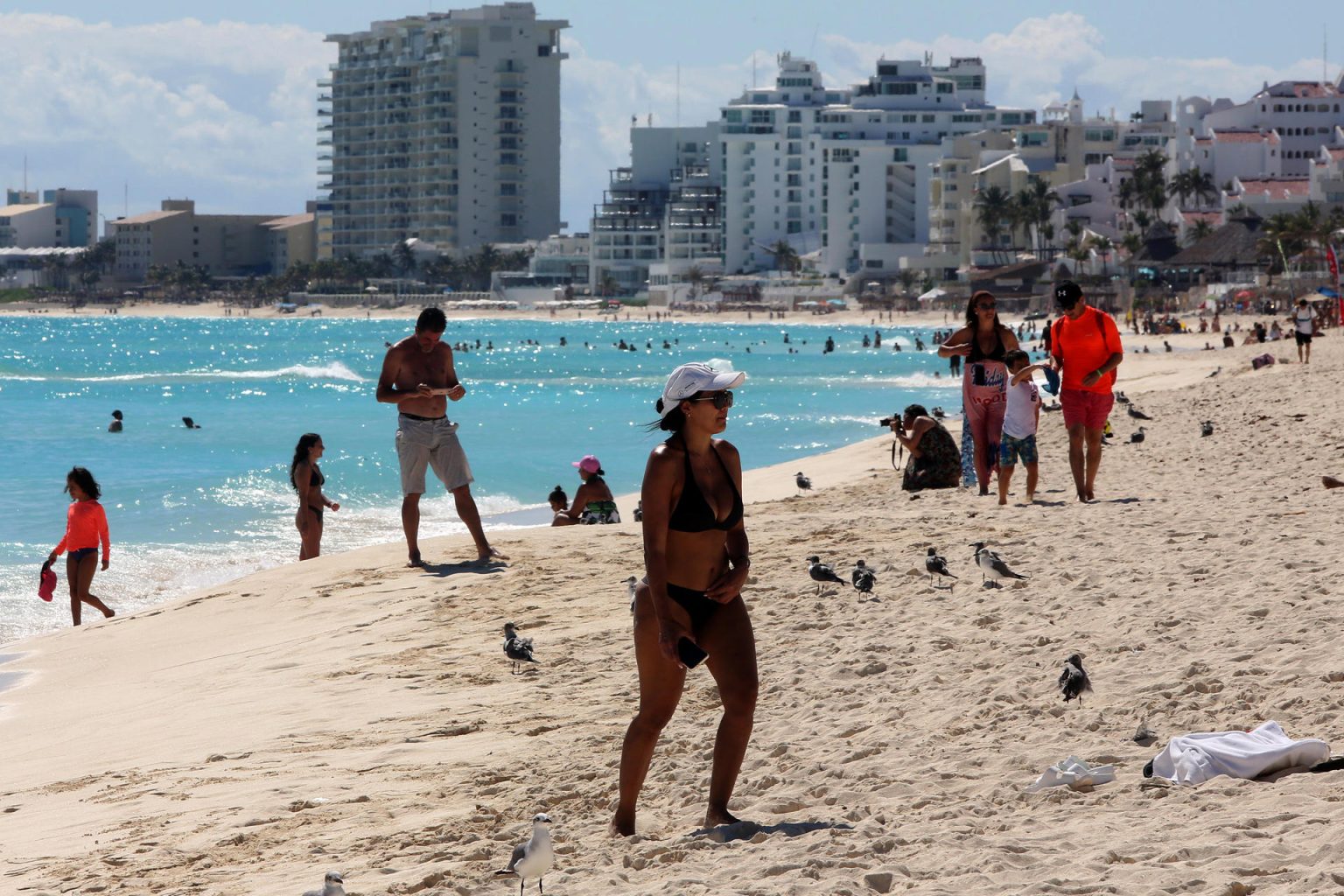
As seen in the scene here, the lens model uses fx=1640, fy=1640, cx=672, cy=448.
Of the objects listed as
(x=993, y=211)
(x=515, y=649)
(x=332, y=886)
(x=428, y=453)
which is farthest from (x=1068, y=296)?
(x=993, y=211)

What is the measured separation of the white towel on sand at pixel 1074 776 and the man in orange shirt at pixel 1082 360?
5963mm

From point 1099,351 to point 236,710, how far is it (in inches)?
246

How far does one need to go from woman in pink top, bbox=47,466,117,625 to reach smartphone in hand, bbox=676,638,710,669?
327 inches

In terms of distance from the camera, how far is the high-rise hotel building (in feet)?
621

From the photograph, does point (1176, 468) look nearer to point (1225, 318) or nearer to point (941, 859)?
point (941, 859)

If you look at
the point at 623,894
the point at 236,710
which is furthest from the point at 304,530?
the point at 623,894

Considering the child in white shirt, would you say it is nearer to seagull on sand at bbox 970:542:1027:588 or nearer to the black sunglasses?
seagull on sand at bbox 970:542:1027:588

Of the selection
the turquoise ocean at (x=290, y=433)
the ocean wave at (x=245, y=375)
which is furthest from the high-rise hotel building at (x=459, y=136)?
the ocean wave at (x=245, y=375)

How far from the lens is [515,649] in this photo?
811 cm

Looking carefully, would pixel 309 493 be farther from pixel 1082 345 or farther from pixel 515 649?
pixel 1082 345

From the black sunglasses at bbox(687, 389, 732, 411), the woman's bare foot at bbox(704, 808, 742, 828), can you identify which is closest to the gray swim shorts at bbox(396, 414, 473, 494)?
the woman's bare foot at bbox(704, 808, 742, 828)

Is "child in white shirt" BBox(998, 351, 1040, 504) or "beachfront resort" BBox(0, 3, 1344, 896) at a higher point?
"child in white shirt" BBox(998, 351, 1040, 504)

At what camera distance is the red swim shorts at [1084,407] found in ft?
37.3

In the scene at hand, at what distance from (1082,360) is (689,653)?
22.8 ft
